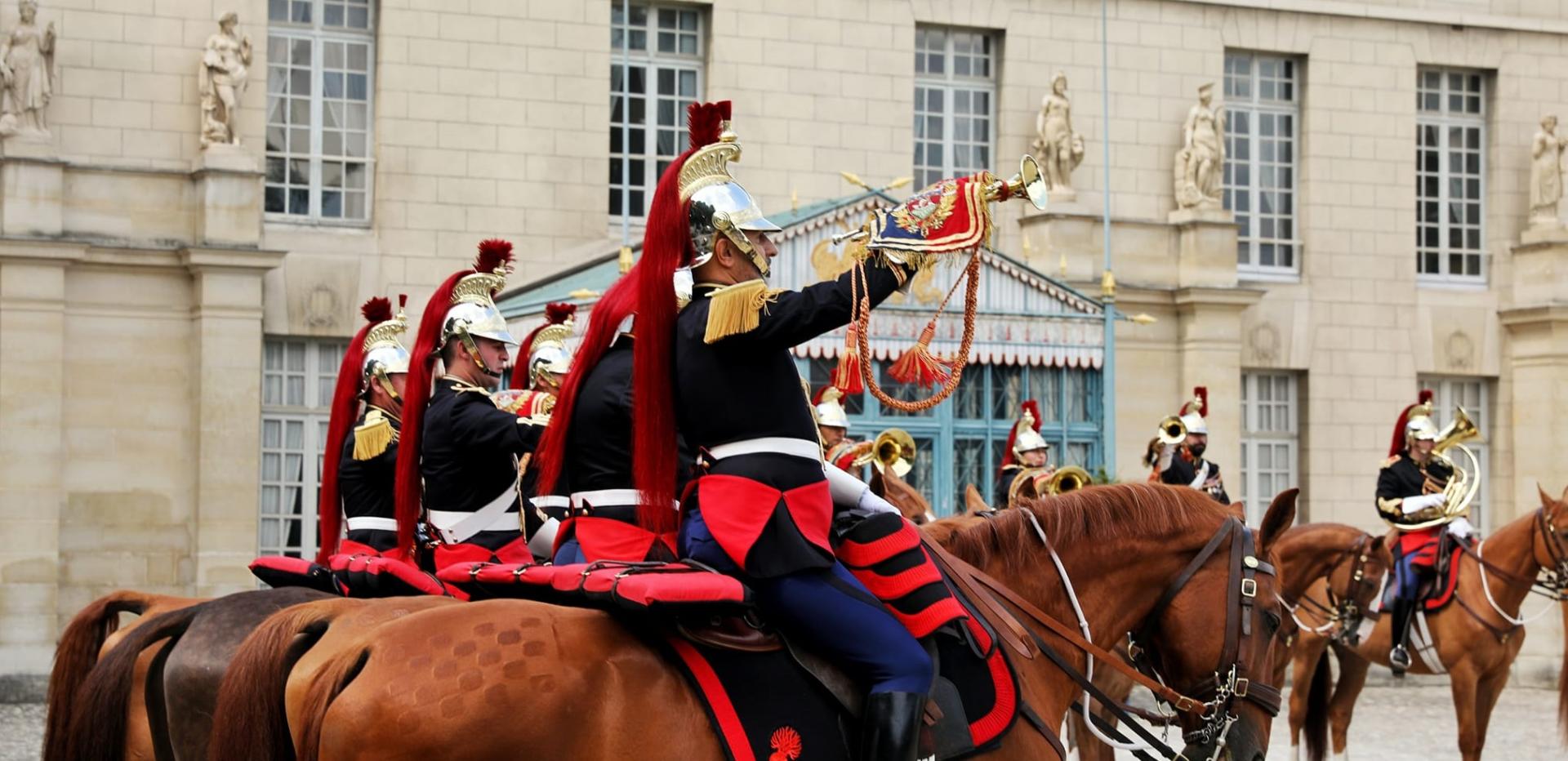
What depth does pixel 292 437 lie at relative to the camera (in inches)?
768

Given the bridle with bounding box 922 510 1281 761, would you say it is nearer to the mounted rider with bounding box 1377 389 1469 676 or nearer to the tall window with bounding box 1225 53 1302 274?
the mounted rider with bounding box 1377 389 1469 676

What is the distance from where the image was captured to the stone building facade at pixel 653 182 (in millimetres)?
18625

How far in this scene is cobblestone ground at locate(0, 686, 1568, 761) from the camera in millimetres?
15141

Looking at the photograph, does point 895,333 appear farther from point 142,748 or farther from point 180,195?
point 142,748

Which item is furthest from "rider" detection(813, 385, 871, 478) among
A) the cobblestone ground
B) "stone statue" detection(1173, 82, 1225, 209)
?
"stone statue" detection(1173, 82, 1225, 209)

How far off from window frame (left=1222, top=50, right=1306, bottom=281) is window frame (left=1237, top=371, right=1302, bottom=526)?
117 cm

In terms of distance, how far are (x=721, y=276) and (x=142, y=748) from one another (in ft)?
10.5

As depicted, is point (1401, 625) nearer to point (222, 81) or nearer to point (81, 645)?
point (81, 645)

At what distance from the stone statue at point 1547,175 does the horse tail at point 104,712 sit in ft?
66.7

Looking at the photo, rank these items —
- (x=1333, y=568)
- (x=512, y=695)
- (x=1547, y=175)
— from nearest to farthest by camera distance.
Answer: (x=512, y=695), (x=1333, y=568), (x=1547, y=175)

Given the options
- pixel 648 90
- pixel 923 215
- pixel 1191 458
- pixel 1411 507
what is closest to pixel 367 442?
pixel 923 215

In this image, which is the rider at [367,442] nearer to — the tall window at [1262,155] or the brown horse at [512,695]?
the brown horse at [512,695]

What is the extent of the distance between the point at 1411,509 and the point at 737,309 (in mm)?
10607

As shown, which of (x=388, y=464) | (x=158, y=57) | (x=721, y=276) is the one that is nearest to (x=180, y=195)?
(x=158, y=57)
